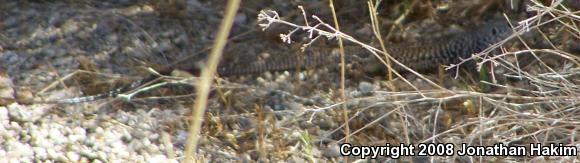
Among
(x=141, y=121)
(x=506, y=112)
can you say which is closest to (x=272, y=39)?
(x=141, y=121)

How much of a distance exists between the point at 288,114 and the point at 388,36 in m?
0.71

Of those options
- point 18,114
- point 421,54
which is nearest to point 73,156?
point 18,114

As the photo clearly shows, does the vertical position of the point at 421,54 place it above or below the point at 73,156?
above

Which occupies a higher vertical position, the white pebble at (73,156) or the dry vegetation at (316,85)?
the dry vegetation at (316,85)

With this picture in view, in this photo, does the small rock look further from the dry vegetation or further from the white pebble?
the white pebble

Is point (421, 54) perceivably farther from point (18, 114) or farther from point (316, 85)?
point (18, 114)

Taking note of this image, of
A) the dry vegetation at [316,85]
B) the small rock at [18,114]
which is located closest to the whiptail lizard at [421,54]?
the dry vegetation at [316,85]

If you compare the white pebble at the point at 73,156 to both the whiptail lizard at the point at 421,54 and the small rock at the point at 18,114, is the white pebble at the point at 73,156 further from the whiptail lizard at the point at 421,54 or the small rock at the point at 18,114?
the whiptail lizard at the point at 421,54

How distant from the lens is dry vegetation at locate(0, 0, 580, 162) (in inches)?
106

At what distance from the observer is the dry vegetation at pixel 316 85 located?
269 cm

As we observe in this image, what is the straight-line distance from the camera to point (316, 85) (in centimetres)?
329

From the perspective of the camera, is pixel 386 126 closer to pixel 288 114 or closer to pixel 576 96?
pixel 288 114

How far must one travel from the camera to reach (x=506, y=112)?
2770 millimetres

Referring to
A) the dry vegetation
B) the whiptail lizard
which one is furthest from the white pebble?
the whiptail lizard
